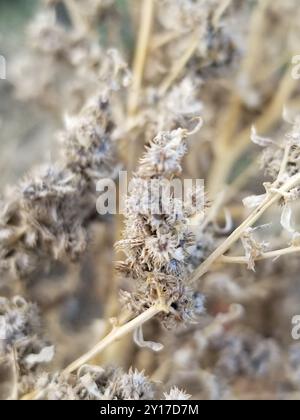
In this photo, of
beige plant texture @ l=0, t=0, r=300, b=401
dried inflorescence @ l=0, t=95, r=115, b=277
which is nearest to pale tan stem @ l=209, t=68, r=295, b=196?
beige plant texture @ l=0, t=0, r=300, b=401

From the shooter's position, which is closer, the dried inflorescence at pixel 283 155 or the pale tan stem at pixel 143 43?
the dried inflorescence at pixel 283 155

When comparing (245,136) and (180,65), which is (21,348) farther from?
(245,136)

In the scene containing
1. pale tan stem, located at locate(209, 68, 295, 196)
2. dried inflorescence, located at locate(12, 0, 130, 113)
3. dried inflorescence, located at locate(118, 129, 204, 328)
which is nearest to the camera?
dried inflorescence, located at locate(118, 129, 204, 328)

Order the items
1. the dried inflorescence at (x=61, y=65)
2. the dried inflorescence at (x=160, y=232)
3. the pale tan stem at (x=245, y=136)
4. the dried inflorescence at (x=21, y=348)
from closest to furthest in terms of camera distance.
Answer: the dried inflorescence at (x=160, y=232), the dried inflorescence at (x=21, y=348), the dried inflorescence at (x=61, y=65), the pale tan stem at (x=245, y=136)

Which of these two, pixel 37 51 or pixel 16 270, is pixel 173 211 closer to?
pixel 16 270

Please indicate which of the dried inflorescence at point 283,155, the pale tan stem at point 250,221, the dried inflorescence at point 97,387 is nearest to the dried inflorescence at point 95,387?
the dried inflorescence at point 97,387

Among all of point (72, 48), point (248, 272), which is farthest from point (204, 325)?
point (72, 48)

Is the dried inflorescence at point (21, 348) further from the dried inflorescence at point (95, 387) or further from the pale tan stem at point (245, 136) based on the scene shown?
the pale tan stem at point (245, 136)

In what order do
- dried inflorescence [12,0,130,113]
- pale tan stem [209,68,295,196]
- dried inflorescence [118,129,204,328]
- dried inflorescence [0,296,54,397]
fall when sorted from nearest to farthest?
dried inflorescence [118,129,204,328], dried inflorescence [0,296,54,397], dried inflorescence [12,0,130,113], pale tan stem [209,68,295,196]

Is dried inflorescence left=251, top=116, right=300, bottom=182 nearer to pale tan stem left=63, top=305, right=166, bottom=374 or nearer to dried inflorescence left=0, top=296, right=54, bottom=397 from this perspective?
pale tan stem left=63, top=305, right=166, bottom=374
